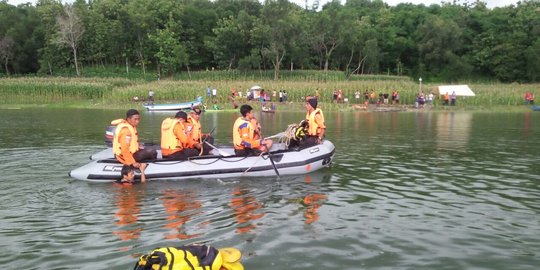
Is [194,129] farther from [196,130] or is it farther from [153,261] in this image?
[153,261]

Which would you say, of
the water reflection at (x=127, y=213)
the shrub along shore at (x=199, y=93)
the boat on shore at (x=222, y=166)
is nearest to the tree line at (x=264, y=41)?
the shrub along shore at (x=199, y=93)

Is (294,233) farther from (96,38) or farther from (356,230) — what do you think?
(96,38)

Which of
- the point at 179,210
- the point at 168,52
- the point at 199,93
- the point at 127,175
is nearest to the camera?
the point at 179,210

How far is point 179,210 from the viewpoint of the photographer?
8.37 metres

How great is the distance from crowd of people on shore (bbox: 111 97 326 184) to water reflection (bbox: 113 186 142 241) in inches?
24.0

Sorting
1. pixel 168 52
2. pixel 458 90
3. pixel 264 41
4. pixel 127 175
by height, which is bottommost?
pixel 127 175

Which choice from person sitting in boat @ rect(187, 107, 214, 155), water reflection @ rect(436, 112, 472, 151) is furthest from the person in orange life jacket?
water reflection @ rect(436, 112, 472, 151)

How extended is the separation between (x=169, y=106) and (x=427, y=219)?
93.3ft

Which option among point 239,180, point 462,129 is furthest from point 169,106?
point 239,180

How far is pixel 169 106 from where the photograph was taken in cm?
3428

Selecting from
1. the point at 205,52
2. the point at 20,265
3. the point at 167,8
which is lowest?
the point at 20,265

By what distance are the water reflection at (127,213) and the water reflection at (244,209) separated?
159 cm

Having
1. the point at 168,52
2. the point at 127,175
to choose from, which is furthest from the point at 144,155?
the point at 168,52

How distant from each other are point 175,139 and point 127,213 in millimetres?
3003
